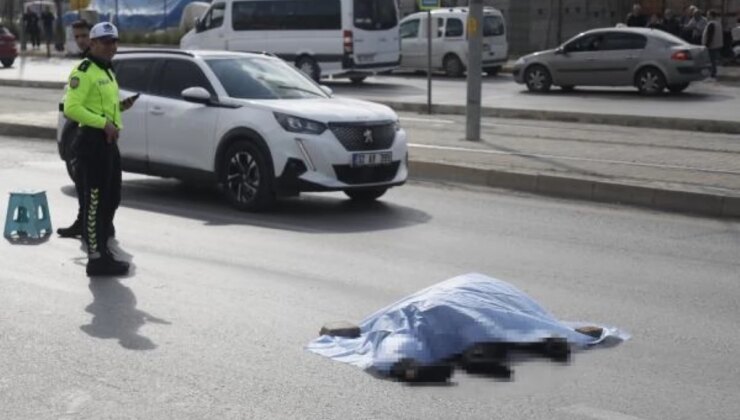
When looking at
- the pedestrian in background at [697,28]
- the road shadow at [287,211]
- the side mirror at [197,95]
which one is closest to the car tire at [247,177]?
the road shadow at [287,211]

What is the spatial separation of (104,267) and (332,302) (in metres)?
1.94

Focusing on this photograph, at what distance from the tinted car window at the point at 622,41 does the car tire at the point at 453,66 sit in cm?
667

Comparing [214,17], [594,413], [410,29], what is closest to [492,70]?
[410,29]

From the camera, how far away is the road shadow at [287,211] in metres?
11.9

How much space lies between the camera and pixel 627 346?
734cm

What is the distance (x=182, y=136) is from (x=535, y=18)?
31.6 metres

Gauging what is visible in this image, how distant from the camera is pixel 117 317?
8102 mm

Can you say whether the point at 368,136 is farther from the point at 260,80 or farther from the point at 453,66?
the point at 453,66

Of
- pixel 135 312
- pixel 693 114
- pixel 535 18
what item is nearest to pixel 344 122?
pixel 135 312

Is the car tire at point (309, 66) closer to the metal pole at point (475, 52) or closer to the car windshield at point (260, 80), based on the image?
the metal pole at point (475, 52)

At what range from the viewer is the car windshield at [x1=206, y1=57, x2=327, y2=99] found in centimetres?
1307

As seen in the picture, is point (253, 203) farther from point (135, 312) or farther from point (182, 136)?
point (135, 312)

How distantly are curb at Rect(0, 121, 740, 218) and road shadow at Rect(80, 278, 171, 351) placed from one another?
6405mm

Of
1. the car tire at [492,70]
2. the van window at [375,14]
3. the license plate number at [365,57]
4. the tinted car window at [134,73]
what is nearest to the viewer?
the tinted car window at [134,73]
